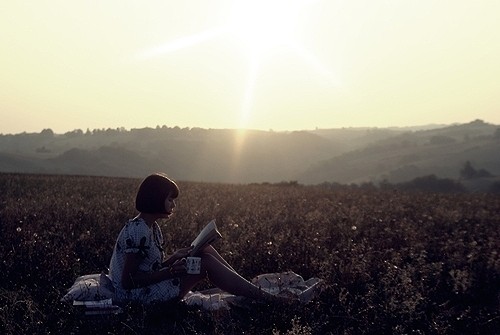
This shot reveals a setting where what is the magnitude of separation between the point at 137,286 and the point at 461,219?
32.7ft

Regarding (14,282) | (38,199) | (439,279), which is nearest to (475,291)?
(439,279)

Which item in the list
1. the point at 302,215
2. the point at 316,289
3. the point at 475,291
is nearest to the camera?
the point at 316,289

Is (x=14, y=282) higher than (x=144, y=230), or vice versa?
(x=144, y=230)

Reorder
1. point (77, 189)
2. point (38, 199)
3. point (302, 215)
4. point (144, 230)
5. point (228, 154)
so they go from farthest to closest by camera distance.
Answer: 1. point (228, 154)
2. point (77, 189)
3. point (38, 199)
4. point (302, 215)
5. point (144, 230)

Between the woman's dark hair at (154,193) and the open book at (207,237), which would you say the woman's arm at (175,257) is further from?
the woman's dark hair at (154,193)

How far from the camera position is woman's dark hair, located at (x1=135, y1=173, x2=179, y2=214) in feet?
16.8

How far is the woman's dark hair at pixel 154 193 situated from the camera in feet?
16.8

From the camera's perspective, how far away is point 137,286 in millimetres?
5176

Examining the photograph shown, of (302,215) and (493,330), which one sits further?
(302,215)

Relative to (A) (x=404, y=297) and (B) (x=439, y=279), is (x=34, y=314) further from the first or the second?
(B) (x=439, y=279)

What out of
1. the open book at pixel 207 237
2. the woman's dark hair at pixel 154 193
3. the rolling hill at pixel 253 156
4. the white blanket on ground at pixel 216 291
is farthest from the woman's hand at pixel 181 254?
the rolling hill at pixel 253 156

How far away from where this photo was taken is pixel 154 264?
5.36 metres

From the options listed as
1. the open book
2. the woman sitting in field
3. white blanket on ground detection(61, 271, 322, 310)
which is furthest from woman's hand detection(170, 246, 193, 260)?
white blanket on ground detection(61, 271, 322, 310)

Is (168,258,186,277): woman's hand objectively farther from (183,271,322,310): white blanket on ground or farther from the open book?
(183,271,322,310): white blanket on ground
